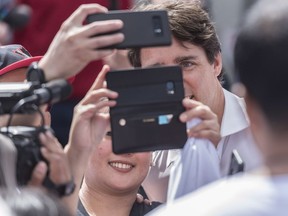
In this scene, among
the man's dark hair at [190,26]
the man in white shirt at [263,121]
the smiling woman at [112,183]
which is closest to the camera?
the man in white shirt at [263,121]

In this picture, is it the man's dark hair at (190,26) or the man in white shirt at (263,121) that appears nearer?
the man in white shirt at (263,121)

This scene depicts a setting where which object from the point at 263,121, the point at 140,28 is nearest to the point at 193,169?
the point at 140,28

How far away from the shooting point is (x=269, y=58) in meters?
2.46

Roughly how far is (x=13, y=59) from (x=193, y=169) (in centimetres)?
141

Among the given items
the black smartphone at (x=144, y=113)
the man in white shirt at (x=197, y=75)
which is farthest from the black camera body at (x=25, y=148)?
the man in white shirt at (x=197, y=75)

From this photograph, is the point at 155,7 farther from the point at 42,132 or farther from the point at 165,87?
the point at 42,132

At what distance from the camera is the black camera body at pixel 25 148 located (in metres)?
2.87

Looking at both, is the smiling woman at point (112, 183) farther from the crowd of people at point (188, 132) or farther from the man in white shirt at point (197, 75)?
the man in white shirt at point (197, 75)

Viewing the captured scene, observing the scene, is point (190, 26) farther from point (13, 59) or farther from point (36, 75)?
point (36, 75)

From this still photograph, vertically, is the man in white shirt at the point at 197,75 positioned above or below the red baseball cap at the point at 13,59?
below

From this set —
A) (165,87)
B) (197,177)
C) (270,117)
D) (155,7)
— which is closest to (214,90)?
(155,7)

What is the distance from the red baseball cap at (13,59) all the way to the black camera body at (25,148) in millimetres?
1100

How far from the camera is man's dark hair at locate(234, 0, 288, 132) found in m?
2.46

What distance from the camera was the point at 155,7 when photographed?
4402 millimetres
